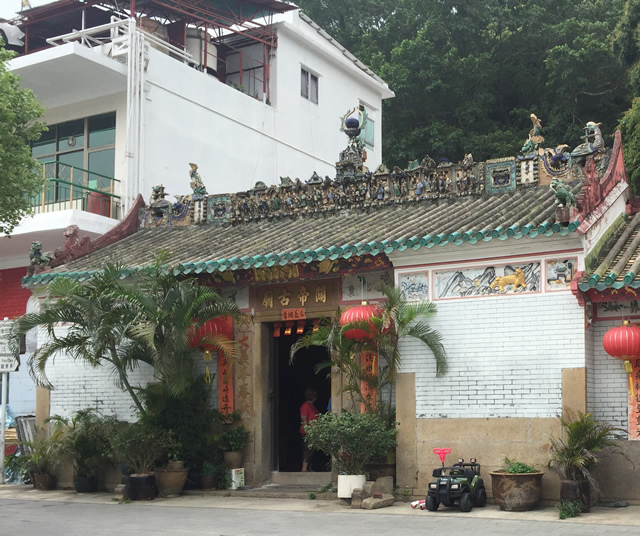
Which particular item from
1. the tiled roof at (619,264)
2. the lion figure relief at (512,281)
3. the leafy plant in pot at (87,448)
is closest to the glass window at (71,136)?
the leafy plant in pot at (87,448)

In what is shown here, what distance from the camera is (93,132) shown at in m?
18.5

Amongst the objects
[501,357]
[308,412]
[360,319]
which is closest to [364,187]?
[360,319]

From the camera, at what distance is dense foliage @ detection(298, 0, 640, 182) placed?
1061 inches

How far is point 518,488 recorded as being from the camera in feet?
33.8

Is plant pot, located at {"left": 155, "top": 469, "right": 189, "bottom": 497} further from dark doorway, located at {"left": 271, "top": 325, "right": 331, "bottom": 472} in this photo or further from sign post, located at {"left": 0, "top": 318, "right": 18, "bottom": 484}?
sign post, located at {"left": 0, "top": 318, "right": 18, "bottom": 484}

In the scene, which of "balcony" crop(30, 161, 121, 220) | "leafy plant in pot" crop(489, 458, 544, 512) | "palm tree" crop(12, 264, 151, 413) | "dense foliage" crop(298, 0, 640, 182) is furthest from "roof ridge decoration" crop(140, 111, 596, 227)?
"dense foliage" crop(298, 0, 640, 182)

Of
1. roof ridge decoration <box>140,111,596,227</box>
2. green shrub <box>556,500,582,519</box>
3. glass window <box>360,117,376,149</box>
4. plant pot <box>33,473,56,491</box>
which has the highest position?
glass window <box>360,117,376,149</box>

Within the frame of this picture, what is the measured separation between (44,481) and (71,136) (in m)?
7.69

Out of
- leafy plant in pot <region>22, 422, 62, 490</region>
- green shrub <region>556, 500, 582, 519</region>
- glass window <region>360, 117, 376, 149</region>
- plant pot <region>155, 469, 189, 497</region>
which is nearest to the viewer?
green shrub <region>556, 500, 582, 519</region>

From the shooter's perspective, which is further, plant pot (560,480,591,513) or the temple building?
the temple building

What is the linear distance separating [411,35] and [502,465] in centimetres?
2292

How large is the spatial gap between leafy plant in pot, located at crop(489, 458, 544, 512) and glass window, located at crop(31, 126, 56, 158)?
1248 centimetres

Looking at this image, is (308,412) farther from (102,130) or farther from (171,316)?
(102,130)

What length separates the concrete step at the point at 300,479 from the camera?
43.3 feet
